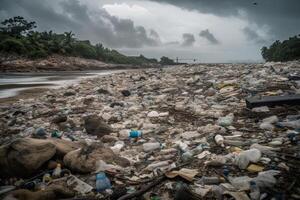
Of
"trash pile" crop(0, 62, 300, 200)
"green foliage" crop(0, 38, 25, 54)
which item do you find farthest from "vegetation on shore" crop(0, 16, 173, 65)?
"trash pile" crop(0, 62, 300, 200)

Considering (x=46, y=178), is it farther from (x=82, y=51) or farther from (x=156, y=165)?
(x=82, y=51)

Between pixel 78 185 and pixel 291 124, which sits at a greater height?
pixel 291 124

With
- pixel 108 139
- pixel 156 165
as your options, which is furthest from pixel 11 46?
pixel 156 165

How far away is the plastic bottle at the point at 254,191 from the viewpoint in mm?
1957

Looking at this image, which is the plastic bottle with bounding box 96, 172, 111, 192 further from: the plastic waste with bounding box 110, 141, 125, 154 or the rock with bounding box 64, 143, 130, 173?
the plastic waste with bounding box 110, 141, 125, 154

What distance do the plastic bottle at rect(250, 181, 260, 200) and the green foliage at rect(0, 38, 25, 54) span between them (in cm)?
3365

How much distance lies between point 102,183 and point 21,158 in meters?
0.97

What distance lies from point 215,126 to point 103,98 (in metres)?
4.11

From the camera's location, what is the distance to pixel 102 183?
2.39m

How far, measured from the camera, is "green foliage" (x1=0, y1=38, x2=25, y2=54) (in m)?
28.8

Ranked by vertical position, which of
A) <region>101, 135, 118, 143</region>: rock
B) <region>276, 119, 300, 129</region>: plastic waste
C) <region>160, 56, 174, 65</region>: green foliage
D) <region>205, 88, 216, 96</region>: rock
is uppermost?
<region>160, 56, 174, 65</region>: green foliage

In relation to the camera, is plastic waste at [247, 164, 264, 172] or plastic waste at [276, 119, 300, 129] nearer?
plastic waste at [247, 164, 264, 172]

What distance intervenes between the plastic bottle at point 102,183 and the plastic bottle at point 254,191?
137 cm

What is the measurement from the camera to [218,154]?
2883 millimetres
